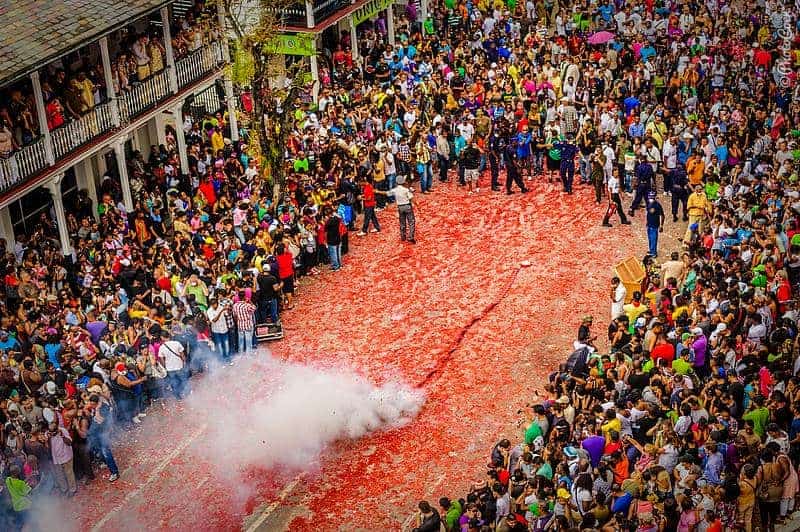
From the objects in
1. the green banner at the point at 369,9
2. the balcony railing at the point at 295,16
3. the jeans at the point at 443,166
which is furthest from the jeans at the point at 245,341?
the green banner at the point at 369,9

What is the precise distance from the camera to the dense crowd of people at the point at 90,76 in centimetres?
2561

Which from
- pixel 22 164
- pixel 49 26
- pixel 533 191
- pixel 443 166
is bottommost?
pixel 533 191

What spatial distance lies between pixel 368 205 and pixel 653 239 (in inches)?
257

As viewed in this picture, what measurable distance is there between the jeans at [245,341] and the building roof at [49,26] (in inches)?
261

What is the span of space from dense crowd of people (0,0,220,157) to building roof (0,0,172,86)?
1.34 metres

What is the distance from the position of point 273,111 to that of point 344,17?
8884 millimetres

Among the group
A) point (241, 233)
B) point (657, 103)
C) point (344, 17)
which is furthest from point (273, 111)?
point (657, 103)

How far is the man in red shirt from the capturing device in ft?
90.8

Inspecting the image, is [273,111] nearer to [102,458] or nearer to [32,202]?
[32,202]

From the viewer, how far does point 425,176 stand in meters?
30.3

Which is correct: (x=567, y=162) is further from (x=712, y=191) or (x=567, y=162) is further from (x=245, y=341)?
(x=245, y=341)

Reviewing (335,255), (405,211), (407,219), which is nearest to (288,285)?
(335,255)

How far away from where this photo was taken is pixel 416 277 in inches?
1028

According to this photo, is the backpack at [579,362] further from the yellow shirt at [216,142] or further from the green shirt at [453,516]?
the yellow shirt at [216,142]
